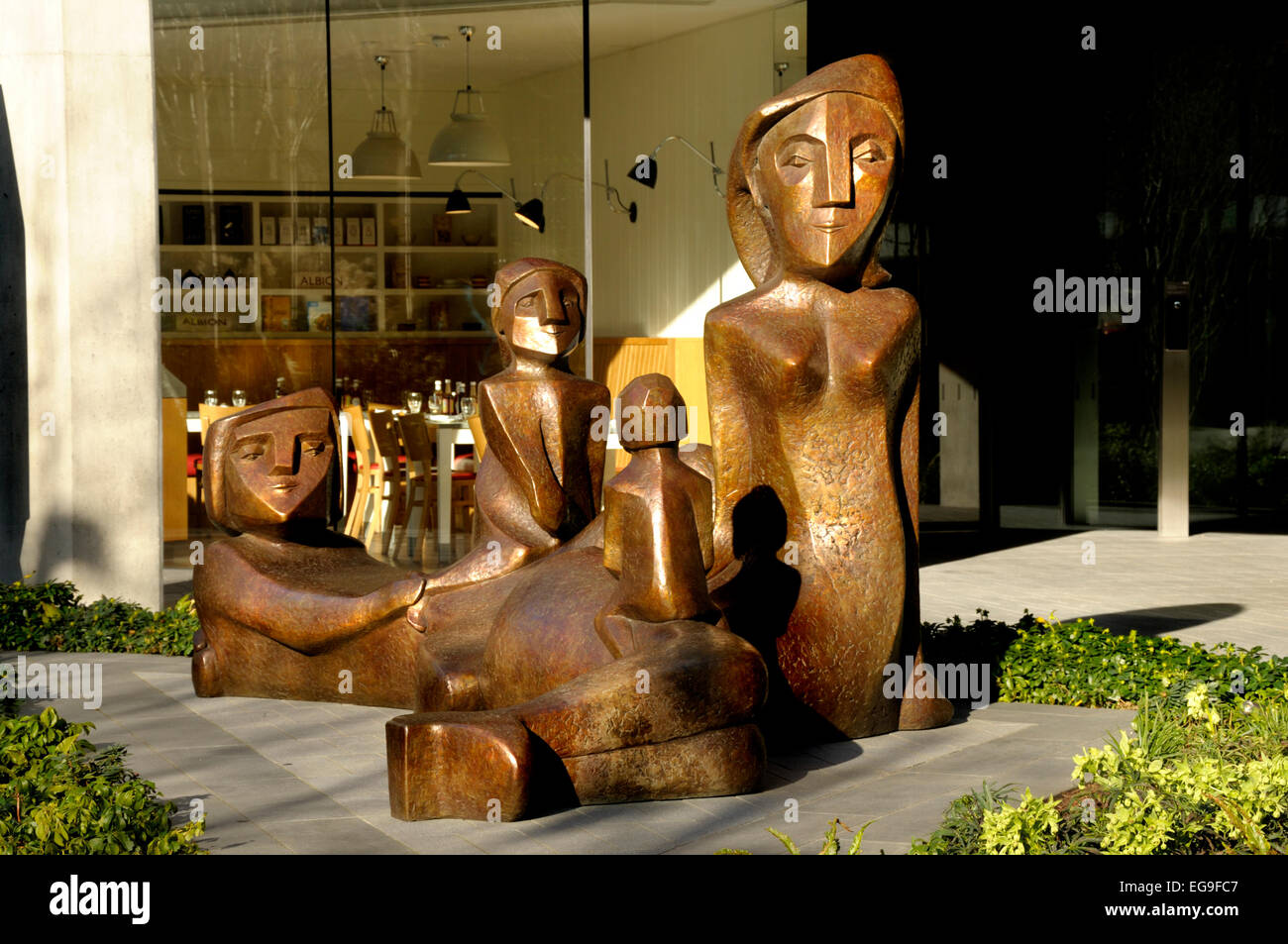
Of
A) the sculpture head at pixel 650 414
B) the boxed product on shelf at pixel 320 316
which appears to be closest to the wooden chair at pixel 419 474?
the boxed product on shelf at pixel 320 316

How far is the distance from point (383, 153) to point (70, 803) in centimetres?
700

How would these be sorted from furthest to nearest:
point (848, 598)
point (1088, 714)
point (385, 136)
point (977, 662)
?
point (385, 136)
point (977, 662)
point (1088, 714)
point (848, 598)

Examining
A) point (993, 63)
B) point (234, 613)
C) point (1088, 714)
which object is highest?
point (993, 63)

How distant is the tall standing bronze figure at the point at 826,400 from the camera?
5.67 meters

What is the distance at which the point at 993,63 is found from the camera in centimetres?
1452

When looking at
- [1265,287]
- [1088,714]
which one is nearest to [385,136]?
[1088,714]

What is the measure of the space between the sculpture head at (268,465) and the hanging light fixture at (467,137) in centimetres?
416

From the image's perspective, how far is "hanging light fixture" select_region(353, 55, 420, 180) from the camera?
10.4 m

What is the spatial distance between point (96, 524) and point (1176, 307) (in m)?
9.93

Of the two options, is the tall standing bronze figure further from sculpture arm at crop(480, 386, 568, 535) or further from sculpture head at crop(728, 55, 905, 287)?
sculpture arm at crop(480, 386, 568, 535)

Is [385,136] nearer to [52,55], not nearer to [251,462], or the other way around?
[52,55]
